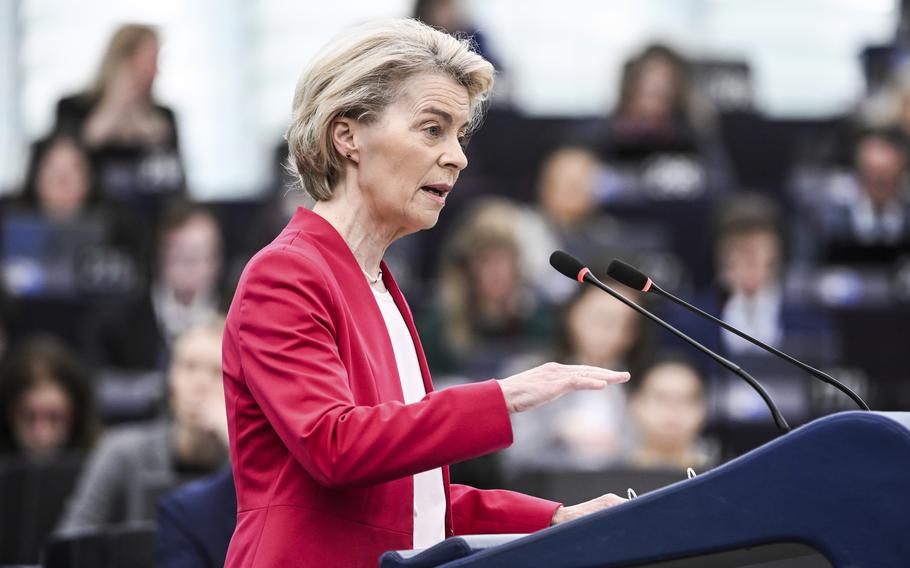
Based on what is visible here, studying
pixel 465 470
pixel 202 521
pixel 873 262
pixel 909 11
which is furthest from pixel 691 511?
pixel 909 11

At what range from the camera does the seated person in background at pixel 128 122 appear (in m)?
6.86

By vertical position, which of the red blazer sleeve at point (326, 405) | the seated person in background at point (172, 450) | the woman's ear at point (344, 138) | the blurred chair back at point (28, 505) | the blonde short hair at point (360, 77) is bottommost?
the blurred chair back at point (28, 505)

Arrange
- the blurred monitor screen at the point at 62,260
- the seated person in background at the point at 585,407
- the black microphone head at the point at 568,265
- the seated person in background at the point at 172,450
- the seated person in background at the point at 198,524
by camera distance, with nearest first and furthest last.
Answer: the black microphone head at the point at 568,265 → the seated person in background at the point at 198,524 → the seated person in background at the point at 172,450 → the seated person in background at the point at 585,407 → the blurred monitor screen at the point at 62,260

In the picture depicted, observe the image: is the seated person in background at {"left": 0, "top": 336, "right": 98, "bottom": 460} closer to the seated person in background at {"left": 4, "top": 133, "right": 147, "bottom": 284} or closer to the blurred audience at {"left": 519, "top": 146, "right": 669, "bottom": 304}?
the seated person in background at {"left": 4, "top": 133, "right": 147, "bottom": 284}

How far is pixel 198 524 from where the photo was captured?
9.34 ft

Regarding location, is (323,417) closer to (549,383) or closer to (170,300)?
(549,383)

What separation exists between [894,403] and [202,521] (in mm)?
3077

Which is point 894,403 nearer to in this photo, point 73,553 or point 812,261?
point 812,261

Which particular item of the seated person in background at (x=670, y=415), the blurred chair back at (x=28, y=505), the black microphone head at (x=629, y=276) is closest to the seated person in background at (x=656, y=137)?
the seated person in background at (x=670, y=415)

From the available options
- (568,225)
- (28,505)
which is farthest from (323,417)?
(568,225)

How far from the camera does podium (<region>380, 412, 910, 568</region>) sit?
1.37 metres

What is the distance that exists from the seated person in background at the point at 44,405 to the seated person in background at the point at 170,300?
0.71 m

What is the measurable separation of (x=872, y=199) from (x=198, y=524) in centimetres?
469

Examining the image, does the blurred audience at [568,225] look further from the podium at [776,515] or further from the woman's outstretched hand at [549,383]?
the podium at [776,515]
